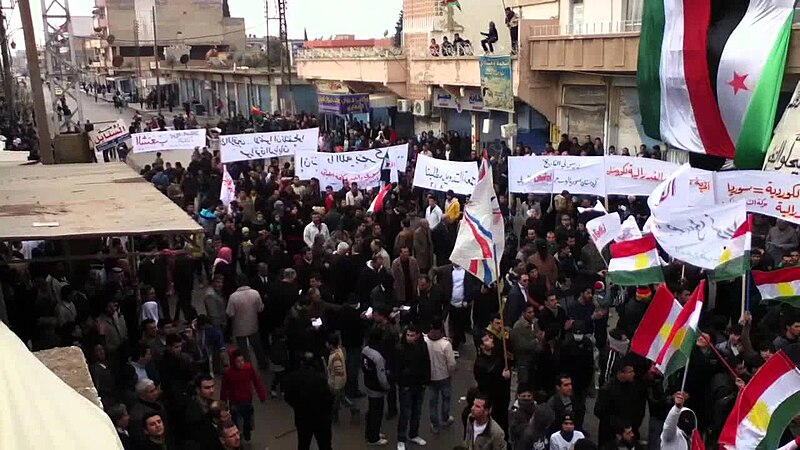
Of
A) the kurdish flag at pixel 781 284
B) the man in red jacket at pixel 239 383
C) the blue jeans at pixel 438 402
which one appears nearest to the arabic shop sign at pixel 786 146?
the kurdish flag at pixel 781 284

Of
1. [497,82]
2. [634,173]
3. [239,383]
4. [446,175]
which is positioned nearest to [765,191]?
[634,173]

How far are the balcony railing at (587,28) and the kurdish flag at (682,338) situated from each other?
12819mm

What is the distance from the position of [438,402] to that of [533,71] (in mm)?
14773

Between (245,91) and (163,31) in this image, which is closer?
(245,91)

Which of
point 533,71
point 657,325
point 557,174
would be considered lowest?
point 657,325

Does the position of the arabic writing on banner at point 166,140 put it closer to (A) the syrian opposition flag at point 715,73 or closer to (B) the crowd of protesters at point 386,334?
(B) the crowd of protesters at point 386,334

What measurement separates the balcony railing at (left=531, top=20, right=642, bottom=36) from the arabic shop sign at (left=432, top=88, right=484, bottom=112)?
11.6 feet

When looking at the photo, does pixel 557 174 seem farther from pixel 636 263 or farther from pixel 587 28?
pixel 587 28

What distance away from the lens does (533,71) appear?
69.3 feet

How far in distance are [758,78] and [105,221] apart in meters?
6.89

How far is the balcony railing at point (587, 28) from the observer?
18864 mm

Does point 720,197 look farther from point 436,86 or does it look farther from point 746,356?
point 436,86

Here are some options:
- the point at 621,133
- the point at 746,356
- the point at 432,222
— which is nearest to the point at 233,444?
the point at 746,356

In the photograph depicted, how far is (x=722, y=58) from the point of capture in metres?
8.65
